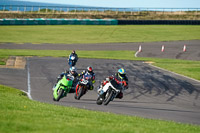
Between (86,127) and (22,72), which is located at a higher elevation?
(86,127)

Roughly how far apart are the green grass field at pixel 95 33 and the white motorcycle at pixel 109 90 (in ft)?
137

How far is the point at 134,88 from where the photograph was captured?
941 inches

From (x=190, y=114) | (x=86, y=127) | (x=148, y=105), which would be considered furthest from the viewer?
(x=148, y=105)

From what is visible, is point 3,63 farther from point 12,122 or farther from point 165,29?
point 165,29

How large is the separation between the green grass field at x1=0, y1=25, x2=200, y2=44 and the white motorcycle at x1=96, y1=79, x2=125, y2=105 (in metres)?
41.7

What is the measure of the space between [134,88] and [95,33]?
4691 centimetres

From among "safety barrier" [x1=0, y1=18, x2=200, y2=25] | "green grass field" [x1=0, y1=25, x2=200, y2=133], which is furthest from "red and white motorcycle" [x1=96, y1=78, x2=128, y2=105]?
"safety barrier" [x1=0, y1=18, x2=200, y2=25]

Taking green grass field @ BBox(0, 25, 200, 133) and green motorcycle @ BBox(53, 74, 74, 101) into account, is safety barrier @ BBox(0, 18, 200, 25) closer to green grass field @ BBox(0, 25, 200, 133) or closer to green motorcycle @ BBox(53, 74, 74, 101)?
green grass field @ BBox(0, 25, 200, 133)

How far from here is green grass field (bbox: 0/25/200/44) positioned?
62.2m

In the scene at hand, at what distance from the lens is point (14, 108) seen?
41.4 ft

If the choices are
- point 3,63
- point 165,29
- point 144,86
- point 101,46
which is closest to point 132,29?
point 165,29

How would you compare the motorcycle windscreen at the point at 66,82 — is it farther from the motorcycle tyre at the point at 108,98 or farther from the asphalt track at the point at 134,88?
the motorcycle tyre at the point at 108,98

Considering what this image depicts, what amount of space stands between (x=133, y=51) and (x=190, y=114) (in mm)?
32963

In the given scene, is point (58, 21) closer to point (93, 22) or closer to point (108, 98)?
point (93, 22)
